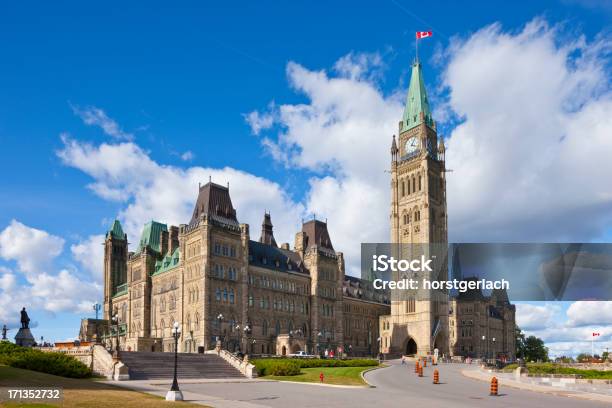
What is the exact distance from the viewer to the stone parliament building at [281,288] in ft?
287

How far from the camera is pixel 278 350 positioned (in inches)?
3637

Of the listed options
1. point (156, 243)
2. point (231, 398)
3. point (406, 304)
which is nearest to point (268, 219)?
point (156, 243)

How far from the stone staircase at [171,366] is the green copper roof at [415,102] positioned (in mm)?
83046

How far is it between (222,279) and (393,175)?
54126 mm

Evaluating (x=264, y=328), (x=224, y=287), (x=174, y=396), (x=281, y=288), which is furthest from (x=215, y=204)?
(x=174, y=396)

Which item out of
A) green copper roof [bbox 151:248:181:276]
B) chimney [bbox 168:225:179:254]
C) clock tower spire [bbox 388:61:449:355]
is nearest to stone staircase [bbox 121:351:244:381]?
green copper roof [bbox 151:248:181:276]

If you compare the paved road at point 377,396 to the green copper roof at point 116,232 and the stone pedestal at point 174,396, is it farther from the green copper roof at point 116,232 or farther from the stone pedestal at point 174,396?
the green copper roof at point 116,232

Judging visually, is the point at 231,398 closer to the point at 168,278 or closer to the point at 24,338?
the point at 24,338

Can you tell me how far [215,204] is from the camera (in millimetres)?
92000

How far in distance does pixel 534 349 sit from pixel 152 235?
113m

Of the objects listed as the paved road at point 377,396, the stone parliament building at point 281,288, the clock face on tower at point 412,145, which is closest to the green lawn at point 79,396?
the paved road at point 377,396

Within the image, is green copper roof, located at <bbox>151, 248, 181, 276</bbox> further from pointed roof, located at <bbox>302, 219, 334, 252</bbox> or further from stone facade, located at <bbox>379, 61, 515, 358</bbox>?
stone facade, located at <bbox>379, 61, 515, 358</bbox>

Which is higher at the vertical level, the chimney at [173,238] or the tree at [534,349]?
the chimney at [173,238]

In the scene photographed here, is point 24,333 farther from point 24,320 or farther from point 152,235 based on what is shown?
point 152,235
